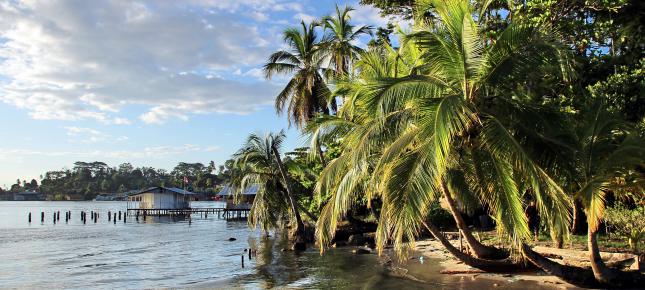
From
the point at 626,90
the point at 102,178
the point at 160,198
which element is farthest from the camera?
the point at 102,178

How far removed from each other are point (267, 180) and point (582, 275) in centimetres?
1990

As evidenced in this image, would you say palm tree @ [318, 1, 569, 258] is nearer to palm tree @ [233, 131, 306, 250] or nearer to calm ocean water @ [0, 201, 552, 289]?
calm ocean water @ [0, 201, 552, 289]

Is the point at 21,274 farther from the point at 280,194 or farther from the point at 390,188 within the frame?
the point at 390,188

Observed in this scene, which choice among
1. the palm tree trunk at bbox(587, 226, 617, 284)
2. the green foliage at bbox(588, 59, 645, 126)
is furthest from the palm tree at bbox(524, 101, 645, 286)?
the green foliage at bbox(588, 59, 645, 126)

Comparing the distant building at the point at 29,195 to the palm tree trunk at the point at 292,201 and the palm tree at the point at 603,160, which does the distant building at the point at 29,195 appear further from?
the palm tree at the point at 603,160

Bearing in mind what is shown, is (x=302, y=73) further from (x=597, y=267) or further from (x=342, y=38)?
(x=597, y=267)

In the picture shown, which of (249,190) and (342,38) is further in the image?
(249,190)

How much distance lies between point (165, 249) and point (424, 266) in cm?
2113

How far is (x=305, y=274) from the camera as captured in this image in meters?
19.4

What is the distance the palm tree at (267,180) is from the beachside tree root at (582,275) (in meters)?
17.2

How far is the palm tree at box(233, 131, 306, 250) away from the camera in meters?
28.7

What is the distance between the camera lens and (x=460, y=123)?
9.52 m

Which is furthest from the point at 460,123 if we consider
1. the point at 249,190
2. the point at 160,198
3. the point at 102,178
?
the point at 102,178

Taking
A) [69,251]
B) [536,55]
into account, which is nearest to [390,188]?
[536,55]
